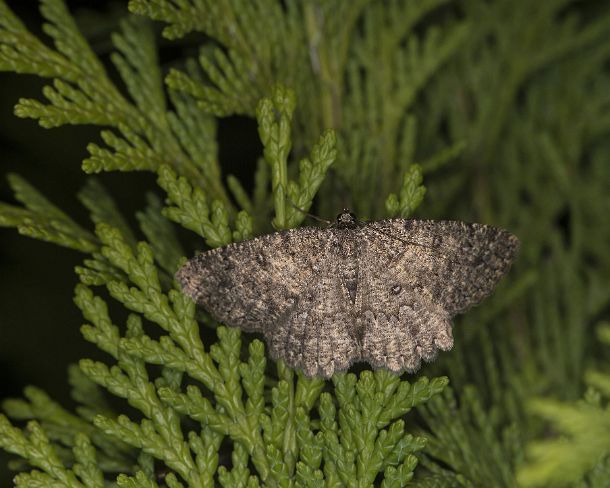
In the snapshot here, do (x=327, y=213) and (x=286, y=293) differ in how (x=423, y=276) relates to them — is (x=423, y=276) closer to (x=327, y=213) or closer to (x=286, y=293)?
(x=286, y=293)

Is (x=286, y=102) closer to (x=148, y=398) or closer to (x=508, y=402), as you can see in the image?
(x=148, y=398)

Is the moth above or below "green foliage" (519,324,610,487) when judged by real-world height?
above

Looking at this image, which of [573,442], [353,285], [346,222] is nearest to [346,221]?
[346,222]

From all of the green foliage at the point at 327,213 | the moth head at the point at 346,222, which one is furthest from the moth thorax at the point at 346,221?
the green foliage at the point at 327,213

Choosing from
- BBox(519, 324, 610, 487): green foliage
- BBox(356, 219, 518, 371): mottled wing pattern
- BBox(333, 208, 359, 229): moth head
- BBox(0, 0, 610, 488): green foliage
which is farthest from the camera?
BBox(333, 208, 359, 229): moth head

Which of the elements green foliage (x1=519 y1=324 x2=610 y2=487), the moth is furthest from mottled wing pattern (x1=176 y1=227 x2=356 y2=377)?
green foliage (x1=519 y1=324 x2=610 y2=487)

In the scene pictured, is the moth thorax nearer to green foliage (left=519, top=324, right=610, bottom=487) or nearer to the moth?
the moth

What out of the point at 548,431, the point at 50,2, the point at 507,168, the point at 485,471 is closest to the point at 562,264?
the point at 507,168
